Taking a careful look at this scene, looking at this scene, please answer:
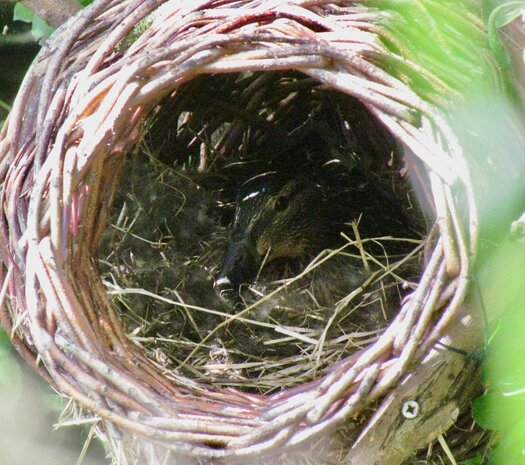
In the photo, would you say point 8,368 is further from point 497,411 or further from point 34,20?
point 497,411

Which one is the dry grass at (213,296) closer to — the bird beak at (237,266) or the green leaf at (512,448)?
the bird beak at (237,266)

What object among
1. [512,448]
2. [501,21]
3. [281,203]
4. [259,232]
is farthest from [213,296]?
[501,21]

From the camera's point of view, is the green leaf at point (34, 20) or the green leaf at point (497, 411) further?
the green leaf at point (34, 20)

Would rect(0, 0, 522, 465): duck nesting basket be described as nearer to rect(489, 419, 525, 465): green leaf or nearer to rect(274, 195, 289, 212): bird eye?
rect(489, 419, 525, 465): green leaf

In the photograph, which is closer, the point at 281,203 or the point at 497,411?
the point at 497,411

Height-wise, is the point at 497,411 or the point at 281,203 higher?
the point at 497,411

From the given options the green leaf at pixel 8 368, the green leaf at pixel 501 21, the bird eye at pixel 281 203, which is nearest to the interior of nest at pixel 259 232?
the bird eye at pixel 281 203

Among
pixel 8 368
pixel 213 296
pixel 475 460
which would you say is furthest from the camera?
pixel 213 296
